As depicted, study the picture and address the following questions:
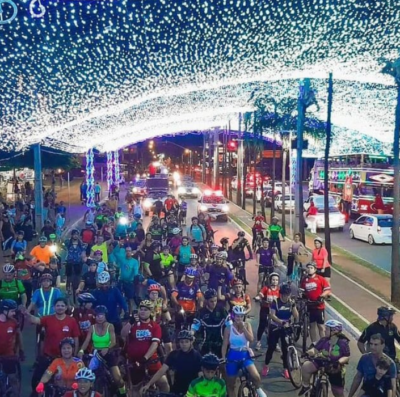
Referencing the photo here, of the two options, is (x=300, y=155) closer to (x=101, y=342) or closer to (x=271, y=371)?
(x=271, y=371)

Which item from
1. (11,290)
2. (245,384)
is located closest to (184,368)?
(245,384)

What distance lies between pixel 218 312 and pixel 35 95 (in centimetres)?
840

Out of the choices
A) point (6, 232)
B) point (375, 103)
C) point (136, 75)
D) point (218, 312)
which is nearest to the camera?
point (218, 312)

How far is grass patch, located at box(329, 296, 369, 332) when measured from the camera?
13720 millimetres

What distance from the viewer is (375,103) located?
100 feet

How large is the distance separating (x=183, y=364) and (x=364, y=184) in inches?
1325

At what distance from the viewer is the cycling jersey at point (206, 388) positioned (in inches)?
270

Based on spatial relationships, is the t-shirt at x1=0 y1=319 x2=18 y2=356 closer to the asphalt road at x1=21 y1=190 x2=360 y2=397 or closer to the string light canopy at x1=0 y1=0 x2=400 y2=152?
the asphalt road at x1=21 y1=190 x2=360 y2=397

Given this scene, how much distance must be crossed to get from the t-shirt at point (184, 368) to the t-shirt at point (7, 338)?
2554mm

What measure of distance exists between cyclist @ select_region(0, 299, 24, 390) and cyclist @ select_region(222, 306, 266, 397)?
290 centimetres

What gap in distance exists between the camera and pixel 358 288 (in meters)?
18.3

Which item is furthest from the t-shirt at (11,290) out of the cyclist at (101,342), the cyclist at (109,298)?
the cyclist at (101,342)

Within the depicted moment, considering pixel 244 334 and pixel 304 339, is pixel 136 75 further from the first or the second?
pixel 244 334

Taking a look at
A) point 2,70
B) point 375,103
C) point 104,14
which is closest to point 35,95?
point 2,70
